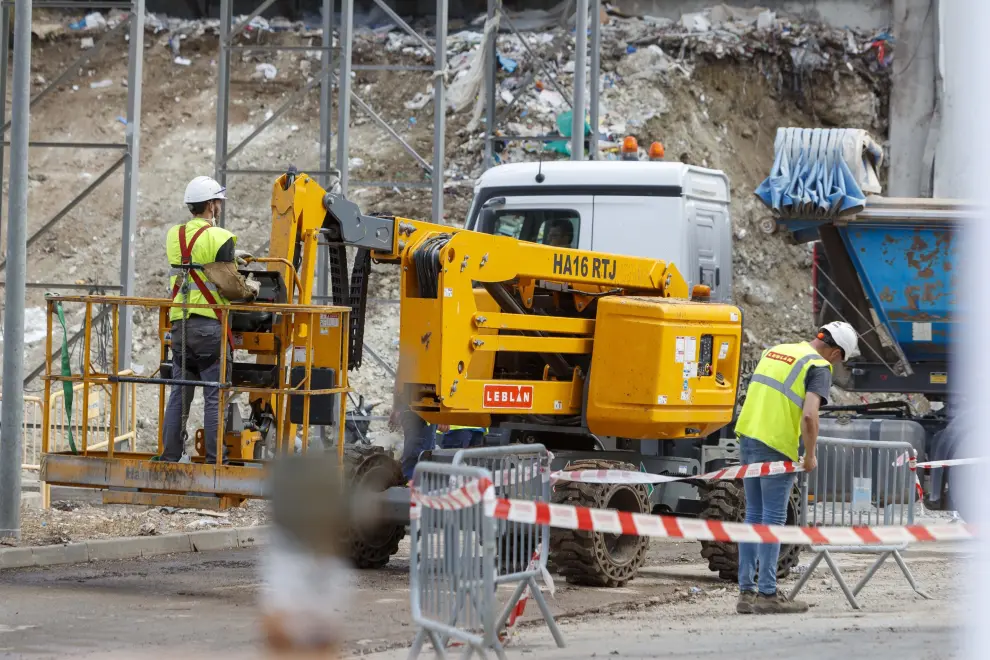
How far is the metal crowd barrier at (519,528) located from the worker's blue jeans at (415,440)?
2.20 meters

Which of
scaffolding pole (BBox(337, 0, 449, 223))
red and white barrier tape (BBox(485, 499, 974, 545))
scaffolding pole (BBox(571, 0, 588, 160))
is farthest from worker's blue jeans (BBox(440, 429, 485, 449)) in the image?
scaffolding pole (BBox(571, 0, 588, 160))

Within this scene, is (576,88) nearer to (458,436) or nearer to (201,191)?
(458,436)

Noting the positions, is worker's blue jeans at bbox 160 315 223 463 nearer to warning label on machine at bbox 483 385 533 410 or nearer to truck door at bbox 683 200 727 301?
warning label on machine at bbox 483 385 533 410

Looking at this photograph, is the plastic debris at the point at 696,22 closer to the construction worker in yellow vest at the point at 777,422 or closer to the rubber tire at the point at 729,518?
the rubber tire at the point at 729,518

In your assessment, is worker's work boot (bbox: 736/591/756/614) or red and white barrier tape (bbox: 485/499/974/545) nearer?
red and white barrier tape (bbox: 485/499/974/545)

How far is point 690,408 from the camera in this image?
422 inches

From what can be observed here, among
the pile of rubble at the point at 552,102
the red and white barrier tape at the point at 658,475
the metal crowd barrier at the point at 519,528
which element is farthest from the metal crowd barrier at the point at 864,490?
the pile of rubble at the point at 552,102

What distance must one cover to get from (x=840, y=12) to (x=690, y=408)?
1951 centimetres

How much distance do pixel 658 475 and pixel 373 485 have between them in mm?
2033

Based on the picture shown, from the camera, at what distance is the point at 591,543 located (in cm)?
1000

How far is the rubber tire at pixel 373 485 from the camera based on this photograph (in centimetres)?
1041

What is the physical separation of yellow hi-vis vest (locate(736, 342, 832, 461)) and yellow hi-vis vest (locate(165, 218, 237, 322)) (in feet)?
11.2

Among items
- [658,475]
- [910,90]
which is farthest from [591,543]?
[910,90]

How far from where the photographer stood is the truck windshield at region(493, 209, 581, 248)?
12094 millimetres
